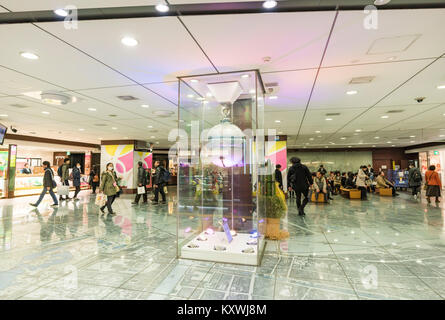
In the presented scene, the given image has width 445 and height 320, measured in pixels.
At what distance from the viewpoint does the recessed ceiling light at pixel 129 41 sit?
2.73 m

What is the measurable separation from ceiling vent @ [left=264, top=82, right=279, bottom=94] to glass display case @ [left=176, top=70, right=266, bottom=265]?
30 centimetres

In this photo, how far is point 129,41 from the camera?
9.12 feet

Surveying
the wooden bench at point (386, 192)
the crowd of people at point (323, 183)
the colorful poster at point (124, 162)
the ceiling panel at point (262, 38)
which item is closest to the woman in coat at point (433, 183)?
the crowd of people at point (323, 183)

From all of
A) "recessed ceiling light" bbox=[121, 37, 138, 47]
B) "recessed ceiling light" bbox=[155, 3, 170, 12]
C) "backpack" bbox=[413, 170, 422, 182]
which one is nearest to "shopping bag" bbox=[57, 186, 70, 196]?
"recessed ceiling light" bbox=[121, 37, 138, 47]

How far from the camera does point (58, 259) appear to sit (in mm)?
3207

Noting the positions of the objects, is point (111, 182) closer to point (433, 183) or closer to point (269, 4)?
point (269, 4)

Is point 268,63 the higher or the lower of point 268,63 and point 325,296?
the higher

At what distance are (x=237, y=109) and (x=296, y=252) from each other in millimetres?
2683

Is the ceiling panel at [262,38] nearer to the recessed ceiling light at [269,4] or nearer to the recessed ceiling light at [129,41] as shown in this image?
the recessed ceiling light at [269,4]

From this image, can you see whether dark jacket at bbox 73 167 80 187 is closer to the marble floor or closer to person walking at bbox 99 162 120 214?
person walking at bbox 99 162 120 214
